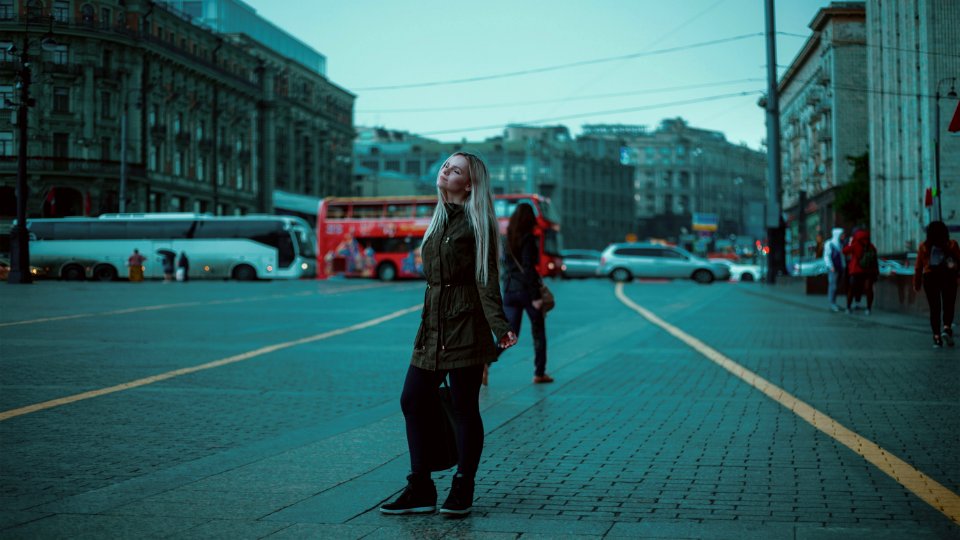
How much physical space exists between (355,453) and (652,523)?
2390mm

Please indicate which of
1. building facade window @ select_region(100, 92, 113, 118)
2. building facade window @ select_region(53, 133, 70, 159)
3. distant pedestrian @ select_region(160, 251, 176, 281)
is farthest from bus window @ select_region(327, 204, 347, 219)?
building facade window @ select_region(53, 133, 70, 159)

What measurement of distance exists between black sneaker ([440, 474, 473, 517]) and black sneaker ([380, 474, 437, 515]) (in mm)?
98

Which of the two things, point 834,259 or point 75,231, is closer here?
point 834,259

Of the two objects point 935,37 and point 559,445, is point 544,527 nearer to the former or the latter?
point 559,445

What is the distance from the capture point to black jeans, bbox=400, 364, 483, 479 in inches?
206

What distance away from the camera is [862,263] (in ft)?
76.2

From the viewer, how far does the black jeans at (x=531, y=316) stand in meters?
10.7

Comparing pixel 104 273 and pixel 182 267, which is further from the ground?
pixel 182 267

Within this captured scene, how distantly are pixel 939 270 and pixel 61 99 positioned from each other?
13109 mm

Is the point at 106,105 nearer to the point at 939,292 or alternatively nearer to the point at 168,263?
the point at 939,292

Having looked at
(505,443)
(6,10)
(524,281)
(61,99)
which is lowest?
(505,443)

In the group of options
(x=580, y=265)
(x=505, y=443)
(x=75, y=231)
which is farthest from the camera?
(x=580, y=265)

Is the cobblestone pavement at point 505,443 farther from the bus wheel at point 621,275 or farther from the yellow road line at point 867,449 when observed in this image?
the bus wheel at point 621,275

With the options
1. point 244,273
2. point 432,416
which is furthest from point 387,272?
point 432,416
